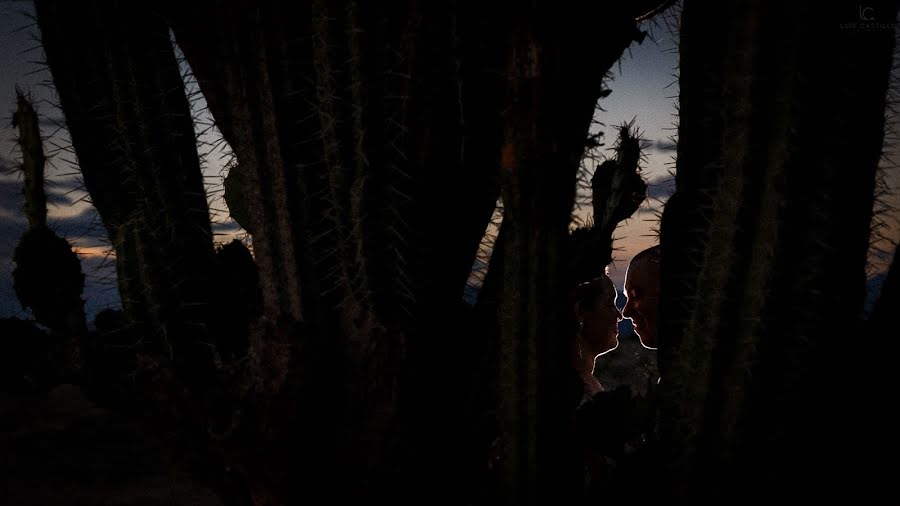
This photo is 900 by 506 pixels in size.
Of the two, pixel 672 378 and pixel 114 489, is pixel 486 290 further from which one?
pixel 114 489

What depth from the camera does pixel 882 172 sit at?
1.10 m

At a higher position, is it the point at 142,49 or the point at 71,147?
the point at 142,49

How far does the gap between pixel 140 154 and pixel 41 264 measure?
69 centimetres

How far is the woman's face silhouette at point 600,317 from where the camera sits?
7.69ft

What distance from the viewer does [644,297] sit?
2109mm

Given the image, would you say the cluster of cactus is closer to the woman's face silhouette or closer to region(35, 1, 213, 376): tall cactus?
region(35, 1, 213, 376): tall cactus

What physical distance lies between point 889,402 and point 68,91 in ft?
6.57

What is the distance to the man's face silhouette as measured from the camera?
2078 millimetres

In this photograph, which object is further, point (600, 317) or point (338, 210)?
point (600, 317)

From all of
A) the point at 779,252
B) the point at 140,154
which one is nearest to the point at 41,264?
the point at 140,154

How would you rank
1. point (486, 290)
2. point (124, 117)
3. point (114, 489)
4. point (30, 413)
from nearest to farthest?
1. point (124, 117)
2. point (486, 290)
3. point (114, 489)
4. point (30, 413)

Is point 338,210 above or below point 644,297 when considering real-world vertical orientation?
above

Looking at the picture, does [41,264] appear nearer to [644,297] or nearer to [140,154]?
[140,154]

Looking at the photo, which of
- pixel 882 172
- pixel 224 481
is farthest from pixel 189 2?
pixel 882 172
